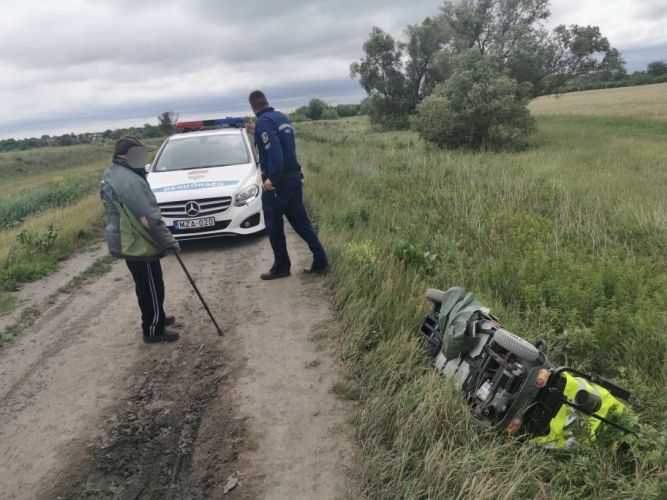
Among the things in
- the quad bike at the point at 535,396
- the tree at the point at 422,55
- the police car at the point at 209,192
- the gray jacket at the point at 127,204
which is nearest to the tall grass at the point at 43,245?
the police car at the point at 209,192

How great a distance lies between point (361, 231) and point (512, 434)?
14.3 feet

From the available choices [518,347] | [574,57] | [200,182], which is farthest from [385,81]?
[518,347]

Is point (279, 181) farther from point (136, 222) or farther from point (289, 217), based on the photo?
point (136, 222)

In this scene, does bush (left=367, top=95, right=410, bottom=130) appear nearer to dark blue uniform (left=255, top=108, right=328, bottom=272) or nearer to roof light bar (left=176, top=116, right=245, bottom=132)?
roof light bar (left=176, top=116, right=245, bottom=132)

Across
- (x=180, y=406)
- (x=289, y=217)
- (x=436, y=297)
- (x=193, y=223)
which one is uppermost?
(x=289, y=217)

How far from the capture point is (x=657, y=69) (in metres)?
71.8

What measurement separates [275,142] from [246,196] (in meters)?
2.34

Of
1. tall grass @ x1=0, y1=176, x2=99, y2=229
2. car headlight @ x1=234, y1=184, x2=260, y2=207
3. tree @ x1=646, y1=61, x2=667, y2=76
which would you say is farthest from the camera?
tree @ x1=646, y1=61, x2=667, y2=76

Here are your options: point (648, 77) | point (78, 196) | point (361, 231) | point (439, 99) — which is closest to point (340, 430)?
point (361, 231)

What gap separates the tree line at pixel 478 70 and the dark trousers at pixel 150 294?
63.8 feet

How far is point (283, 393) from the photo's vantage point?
3.30 metres

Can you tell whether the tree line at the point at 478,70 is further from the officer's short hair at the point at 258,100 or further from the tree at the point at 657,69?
the tree at the point at 657,69

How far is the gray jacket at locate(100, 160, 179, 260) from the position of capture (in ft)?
12.7

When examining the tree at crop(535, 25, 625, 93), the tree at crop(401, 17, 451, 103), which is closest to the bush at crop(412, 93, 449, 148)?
the tree at crop(535, 25, 625, 93)
